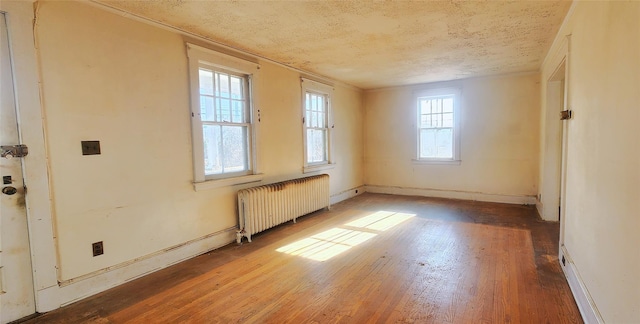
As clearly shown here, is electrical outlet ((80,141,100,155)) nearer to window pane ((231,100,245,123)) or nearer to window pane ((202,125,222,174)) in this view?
window pane ((202,125,222,174))

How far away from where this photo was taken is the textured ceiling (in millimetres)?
2643

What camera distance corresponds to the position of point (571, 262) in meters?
2.58

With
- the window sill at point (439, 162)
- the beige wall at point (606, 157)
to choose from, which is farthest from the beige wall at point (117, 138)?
the window sill at point (439, 162)

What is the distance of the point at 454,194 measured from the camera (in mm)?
6285

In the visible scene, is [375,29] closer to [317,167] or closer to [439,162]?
[317,167]

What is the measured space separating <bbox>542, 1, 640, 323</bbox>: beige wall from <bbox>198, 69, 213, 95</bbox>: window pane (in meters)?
3.51

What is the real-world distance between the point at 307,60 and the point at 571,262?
3.84 metres

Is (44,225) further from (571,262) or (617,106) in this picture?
(571,262)

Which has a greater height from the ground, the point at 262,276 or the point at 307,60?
the point at 307,60

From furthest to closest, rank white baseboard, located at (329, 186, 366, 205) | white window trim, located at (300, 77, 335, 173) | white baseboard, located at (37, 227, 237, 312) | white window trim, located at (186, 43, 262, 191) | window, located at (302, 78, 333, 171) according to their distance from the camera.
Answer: white baseboard, located at (329, 186, 366, 205) → window, located at (302, 78, 333, 171) → white window trim, located at (300, 77, 335, 173) → white window trim, located at (186, 43, 262, 191) → white baseboard, located at (37, 227, 237, 312)

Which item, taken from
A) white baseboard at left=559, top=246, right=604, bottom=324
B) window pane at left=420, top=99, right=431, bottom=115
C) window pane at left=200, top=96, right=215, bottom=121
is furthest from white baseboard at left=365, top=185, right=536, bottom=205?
window pane at left=200, top=96, right=215, bottom=121

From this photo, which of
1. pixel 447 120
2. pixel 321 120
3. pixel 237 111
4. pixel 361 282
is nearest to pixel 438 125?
pixel 447 120

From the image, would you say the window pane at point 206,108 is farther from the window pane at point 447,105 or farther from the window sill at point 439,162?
the window pane at point 447,105

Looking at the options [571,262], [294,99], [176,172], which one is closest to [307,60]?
[294,99]
